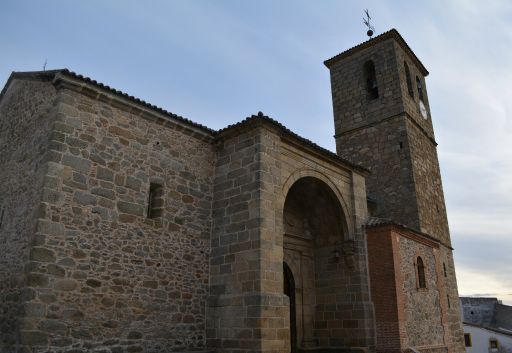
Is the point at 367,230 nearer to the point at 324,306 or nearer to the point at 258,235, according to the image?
the point at 324,306

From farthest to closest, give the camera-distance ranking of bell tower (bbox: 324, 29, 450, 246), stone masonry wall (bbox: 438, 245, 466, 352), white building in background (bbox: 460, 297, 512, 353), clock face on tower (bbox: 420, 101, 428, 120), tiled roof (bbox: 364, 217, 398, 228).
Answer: white building in background (bbox: 460, 297, 512, 353)
clock face on tower (bbox: 420, 101, 428, 120)
bell tower (bbox: 324, 29, 450, 246)
stone masonry wall (bbox: 438, 245, 466, 352)
tiled roof (bbox: 364, 217, 398, 228)

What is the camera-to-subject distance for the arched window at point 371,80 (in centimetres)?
1750

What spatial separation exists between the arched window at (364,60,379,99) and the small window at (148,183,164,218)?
11731 millimetres

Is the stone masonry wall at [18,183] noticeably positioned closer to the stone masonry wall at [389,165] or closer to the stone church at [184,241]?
the stone church at [184,241]

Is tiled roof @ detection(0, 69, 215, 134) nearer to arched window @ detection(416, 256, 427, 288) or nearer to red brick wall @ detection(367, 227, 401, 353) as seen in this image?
red brick wall @ detection(367, 227, 401, 353)

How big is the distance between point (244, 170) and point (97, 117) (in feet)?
10.3

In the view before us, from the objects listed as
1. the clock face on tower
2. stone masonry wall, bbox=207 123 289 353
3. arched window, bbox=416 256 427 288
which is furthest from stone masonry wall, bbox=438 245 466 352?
stone masonry wall, bbox=207 123 289 353

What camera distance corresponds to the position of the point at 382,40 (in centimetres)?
1731

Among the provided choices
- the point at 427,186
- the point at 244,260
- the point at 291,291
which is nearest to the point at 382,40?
the point at 427,186

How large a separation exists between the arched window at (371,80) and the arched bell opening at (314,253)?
779cm

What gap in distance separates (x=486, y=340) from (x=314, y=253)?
60.2ft

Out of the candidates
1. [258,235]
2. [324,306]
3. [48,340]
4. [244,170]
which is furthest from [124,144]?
[324,306]

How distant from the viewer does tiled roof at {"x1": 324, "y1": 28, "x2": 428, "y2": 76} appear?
55.9 ft

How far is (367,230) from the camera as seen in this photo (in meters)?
11.3
